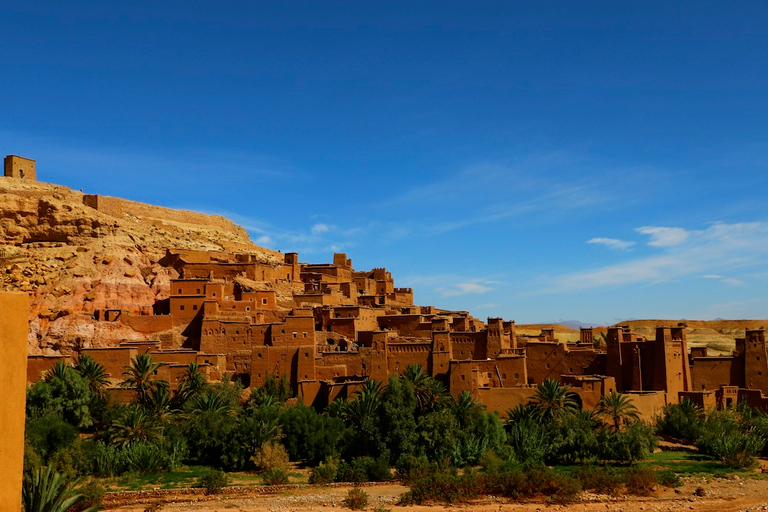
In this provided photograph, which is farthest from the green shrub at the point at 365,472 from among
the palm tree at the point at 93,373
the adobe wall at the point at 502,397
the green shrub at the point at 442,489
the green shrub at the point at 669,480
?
the palm tree at the point at 93,373

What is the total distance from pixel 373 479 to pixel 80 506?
992 centimetres

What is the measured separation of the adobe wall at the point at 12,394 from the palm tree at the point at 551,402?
24300 mm

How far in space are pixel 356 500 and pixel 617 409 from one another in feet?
36.3

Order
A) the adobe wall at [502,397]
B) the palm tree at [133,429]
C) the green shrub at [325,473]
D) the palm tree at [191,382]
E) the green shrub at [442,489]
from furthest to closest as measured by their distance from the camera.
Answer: the adobe wall at [502,397]
the palm tree at [191,382]
the palm tree at [133,429]
the green shrub at [325,473]
the green shrub at [442,489]

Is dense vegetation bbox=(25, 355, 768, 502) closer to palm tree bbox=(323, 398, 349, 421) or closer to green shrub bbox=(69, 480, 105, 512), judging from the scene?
palm tree bbox=(323, 398, 349, 421)

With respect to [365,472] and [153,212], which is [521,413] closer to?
[365,472]

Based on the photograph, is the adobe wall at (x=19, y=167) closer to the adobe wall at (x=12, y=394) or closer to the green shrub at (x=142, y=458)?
the green shrub at (x=142, y=458)

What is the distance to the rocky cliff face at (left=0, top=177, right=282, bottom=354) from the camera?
32.5m

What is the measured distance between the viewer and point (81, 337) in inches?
1251

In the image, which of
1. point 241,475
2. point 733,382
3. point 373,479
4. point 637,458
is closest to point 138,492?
point 241,475

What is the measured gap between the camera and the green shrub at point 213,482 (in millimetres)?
24797

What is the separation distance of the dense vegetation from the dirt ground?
1044 mm

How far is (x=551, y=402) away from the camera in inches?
1102

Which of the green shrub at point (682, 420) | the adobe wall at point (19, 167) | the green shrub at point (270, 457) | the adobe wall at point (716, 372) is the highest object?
the adobe wall at point (19, 167)
